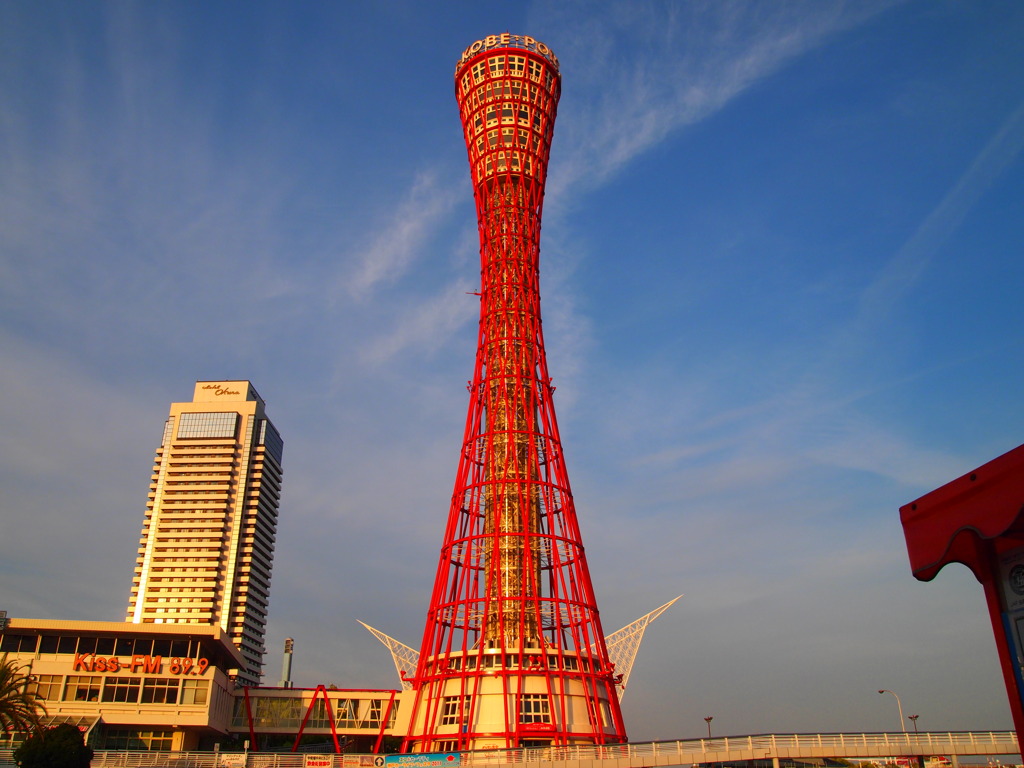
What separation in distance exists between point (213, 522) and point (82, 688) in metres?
89.3

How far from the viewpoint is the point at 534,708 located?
4612cm

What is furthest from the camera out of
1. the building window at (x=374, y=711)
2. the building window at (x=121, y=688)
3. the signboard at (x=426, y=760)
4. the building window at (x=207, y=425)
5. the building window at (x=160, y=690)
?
the building window at (x=207, y=425)

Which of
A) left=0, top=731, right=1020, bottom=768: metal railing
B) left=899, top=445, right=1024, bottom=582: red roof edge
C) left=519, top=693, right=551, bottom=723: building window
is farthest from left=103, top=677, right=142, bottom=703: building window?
left=899, top=445, right=1024, bottom=582: red roof edge

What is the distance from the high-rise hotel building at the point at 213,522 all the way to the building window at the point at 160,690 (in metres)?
81.8

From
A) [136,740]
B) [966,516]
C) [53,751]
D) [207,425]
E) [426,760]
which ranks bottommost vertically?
[426,760]

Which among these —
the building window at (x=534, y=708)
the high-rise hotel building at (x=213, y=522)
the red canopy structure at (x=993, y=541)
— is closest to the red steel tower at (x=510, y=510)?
the building window at (x=534, y=708)

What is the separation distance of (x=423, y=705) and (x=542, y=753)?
1395cm

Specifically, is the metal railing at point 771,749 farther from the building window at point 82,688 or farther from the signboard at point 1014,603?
the building window at point 82,688

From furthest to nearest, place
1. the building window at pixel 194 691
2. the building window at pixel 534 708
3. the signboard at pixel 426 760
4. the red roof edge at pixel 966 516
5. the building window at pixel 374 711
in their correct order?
the building window at pixel 374 711 → the building window at pixel 194 691 → the building window at pixel 534 708 → the signboard at pixel 426 760 → the red roof edge at pixel 966 516

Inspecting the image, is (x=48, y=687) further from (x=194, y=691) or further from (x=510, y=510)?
(x=510, y=510)

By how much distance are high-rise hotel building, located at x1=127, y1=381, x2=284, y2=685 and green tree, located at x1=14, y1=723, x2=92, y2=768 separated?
104 meters

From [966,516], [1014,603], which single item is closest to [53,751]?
[966,516]

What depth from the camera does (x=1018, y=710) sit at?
21188 mm

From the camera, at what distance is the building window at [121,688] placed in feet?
179
